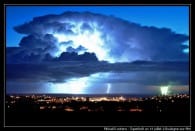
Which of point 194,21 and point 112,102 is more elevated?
point 194,21

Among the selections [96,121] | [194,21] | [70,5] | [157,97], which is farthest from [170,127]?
[70,5]

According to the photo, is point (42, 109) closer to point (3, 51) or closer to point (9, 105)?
point (9, 105)

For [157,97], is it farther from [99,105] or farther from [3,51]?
[3,51]

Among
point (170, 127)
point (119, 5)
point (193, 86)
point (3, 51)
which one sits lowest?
point (170, 127)

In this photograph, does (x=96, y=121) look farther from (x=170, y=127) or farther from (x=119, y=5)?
(x=119, y=5)

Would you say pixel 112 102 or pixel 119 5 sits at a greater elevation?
pixel 119 5
